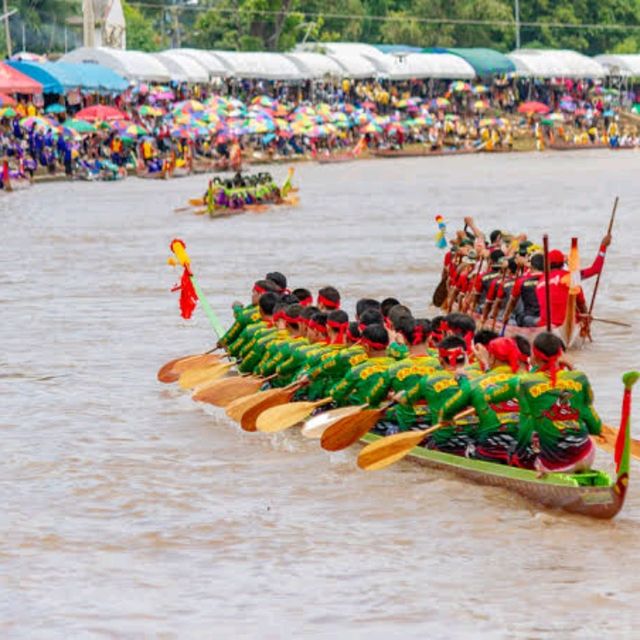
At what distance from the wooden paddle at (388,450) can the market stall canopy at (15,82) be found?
37051 mm

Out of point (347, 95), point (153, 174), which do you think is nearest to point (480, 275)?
point (153, 174)

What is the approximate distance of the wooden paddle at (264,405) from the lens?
13234 millimetres

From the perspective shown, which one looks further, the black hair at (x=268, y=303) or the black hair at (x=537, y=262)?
the black hair at (x=537, y=262)

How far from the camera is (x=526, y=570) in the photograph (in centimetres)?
980

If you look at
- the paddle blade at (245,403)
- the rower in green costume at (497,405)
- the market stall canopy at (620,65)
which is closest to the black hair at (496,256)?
the paddle blade at (245,403)

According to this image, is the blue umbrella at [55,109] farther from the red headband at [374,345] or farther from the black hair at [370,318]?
the red headband at [374,345]

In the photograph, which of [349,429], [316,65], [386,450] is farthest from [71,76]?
[386,450]

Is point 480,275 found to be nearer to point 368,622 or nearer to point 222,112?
point 368,622

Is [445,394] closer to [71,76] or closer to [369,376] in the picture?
[369,376]

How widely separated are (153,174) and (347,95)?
88.7 ft

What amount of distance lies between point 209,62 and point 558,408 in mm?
60659

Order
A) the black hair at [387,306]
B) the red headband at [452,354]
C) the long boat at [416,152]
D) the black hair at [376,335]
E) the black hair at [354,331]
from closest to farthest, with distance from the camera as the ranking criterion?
the red headband at [452,354] → the black hair at [376,335] → the black hair at [354,331] → the black hair at [387,306] → the long boat at [416,152]

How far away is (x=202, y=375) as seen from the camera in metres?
15.3

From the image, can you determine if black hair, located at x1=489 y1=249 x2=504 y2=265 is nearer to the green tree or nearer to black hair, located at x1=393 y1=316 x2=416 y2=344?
black hair, located at x1=393 y1=316 x2=416 y2=344
